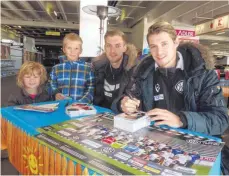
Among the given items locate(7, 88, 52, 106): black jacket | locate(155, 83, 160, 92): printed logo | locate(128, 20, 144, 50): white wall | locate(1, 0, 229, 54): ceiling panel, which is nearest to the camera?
locate(155, 83, 160, 92): printed logo

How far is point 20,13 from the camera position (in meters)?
10.8

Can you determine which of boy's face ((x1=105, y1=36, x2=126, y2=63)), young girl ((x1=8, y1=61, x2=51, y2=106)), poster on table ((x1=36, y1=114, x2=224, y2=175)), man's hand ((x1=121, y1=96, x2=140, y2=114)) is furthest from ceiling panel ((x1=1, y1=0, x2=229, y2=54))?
poster on table ((x1=36, y1=114, x2=224, y2=175))

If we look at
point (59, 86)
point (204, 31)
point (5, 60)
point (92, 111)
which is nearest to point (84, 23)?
point (59, 86)

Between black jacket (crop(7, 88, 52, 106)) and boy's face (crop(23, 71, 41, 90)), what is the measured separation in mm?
61

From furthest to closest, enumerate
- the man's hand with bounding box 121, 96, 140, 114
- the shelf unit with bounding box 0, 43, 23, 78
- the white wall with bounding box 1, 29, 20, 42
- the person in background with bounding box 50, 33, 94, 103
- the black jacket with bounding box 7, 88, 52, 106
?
the white wall with bounding box 1, 29, 20, 42 < the shelf unit with bounding box 0, 43, 23, 78 < the person in background with bounding box 50, 33, 94, 103 < the black jacket with bounding box 7, 88, 52, 106 < the man's hand with bounding box 121, 96, 140, 114

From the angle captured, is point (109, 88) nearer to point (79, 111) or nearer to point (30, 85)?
point (30, 85)

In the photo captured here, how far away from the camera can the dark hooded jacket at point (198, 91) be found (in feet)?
3.68

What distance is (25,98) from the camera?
2047mm

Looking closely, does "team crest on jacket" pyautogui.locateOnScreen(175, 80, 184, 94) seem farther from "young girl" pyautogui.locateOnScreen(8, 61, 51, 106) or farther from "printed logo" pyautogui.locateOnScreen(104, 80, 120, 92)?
"young girl" pyautogui.locateOnScreen(8, 61, 51, 106)

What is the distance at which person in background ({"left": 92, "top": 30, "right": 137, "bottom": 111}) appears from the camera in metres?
2.05

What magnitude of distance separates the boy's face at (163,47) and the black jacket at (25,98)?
124 cm

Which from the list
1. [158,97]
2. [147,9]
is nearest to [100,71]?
[158,97]

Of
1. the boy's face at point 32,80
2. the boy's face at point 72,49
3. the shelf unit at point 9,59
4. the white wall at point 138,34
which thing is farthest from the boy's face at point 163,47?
the white wall at point 138,34

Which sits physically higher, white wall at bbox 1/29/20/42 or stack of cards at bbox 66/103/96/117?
white wall at bbox 1/29/20/42
